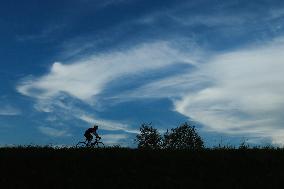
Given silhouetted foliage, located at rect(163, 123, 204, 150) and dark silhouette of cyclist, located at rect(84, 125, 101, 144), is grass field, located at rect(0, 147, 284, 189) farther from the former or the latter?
silhouetted foliage, located at rect(163, 123, 204, 150)

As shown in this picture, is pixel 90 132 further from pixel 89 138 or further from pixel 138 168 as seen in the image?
pixel 138 168

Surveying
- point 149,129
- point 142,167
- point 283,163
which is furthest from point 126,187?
point 149,129

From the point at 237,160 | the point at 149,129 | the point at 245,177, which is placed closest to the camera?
the point at 245,177

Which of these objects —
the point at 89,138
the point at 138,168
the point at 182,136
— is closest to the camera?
the point at 138,168

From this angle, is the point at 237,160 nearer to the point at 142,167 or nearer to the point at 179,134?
the point at 142,167

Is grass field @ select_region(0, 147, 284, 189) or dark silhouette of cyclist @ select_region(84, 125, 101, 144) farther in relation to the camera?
dark silhouette of cyclist @ select_region(84, 125, 101, 144)

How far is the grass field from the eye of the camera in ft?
80.2

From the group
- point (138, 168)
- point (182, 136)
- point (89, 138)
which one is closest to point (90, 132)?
point (89, 138)

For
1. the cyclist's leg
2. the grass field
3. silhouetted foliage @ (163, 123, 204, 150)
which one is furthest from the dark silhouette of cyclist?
silhouetted foliage @ (163, 123, 204, 150)

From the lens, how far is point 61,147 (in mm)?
29500

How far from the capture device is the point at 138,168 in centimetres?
2633

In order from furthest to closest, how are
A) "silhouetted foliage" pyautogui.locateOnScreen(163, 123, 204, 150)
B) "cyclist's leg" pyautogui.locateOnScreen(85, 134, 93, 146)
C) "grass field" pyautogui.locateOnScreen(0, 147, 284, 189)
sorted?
1. "silhouetted foliage" pyautogui.locateOnScreen(163, 123, 204, 150)
2. "cyclist's leg" pyautogui.locateOnScreen(85, 134, 93, 146)
3. "grass field" pyautogui.locateOnScreen(0, 147, 284, 189)

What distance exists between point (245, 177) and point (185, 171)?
2.81 metres

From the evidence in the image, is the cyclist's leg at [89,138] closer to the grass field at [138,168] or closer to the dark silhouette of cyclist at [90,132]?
the dark silhouette of cyclist at [90,132]
